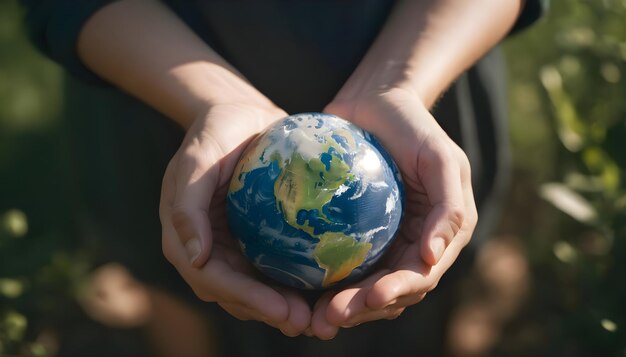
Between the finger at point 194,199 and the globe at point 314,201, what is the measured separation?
0.31 feet

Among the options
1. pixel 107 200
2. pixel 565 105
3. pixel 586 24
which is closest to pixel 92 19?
pixel 107 200

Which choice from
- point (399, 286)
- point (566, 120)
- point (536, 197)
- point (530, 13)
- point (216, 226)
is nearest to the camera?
point (399, 286)

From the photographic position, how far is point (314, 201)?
1.86 m

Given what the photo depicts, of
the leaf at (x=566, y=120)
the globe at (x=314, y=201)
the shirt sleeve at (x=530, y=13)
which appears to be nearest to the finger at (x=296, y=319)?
the globe at (x=314, y=201)

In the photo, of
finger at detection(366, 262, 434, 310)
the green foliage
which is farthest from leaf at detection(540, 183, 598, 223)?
finger at detection(366, 262, 434, 310)

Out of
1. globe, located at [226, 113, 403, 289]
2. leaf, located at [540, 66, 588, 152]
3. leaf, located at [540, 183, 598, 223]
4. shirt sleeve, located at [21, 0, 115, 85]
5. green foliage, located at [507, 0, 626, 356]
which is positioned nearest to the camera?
globe, located at [226, 113, 403, 289]

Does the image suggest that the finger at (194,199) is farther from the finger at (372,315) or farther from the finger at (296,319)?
the finger at (372,315)

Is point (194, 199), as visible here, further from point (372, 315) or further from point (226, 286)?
point (372, 315)

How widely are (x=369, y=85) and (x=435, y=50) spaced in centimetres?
20

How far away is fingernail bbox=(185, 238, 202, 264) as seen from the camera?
1.78 metres

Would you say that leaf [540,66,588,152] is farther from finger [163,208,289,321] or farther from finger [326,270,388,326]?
finger [163,208,289,321]

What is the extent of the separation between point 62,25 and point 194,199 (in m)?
0.82

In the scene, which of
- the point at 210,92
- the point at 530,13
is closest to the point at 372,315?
the point at 210,92

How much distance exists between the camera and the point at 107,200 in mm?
2738
